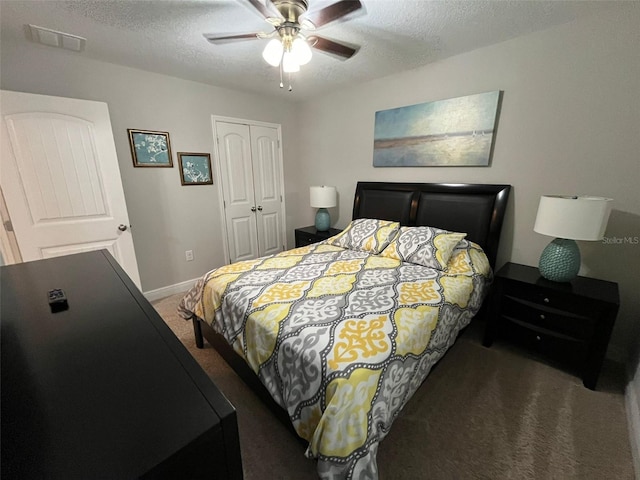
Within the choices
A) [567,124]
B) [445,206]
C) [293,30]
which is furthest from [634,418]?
[293,30]

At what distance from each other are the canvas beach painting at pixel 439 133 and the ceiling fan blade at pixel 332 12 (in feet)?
5.00

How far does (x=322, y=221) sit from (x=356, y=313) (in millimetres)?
2179

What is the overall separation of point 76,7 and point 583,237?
3411 millimetres

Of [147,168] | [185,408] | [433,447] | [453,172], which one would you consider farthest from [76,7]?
[433,447]

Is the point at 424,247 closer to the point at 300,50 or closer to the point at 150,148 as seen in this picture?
the point at 300,50

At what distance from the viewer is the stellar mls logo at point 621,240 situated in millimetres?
1798

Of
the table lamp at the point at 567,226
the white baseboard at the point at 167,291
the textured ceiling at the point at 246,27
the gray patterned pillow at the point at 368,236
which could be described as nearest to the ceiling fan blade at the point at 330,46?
the textured ceiling at the point at 246,27

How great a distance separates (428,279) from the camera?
6.06 feet

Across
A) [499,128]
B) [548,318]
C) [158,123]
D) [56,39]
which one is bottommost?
[548,318]

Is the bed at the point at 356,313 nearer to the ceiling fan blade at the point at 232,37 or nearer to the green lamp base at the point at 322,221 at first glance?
the green lamp base at the point at 322,221

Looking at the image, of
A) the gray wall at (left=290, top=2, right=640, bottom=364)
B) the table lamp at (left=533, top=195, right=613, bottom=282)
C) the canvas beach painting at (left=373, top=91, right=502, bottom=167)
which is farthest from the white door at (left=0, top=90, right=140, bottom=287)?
the table lamp at (left=533, top=195, right=613, bottom=282)

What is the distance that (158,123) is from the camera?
2.72 m

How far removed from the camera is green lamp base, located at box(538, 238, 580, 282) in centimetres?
177

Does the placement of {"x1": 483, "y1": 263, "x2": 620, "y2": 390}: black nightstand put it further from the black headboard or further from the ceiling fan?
the ceiling fan
